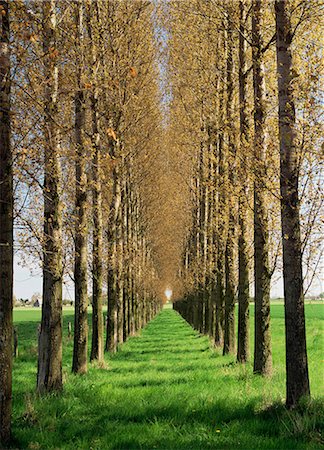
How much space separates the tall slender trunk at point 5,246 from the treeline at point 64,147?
0.01 metres

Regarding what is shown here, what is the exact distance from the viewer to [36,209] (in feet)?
34.2

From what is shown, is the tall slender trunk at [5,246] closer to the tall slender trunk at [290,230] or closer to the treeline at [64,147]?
the treeline at [64,147]

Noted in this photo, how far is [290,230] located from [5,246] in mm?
4220

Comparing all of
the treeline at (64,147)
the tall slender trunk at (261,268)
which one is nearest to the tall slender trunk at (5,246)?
the treeline at (64,147)

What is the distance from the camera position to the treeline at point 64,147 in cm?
673

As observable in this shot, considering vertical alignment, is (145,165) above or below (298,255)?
above

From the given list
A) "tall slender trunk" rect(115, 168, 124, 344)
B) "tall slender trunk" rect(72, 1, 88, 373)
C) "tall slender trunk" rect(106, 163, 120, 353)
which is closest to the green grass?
"tall slender trunk" rect(72, 1, 88, 373)

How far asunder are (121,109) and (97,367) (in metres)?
8.05

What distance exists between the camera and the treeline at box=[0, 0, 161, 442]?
6.73m

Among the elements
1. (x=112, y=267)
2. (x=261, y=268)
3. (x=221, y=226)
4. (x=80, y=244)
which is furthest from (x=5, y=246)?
(x=221, y=226)

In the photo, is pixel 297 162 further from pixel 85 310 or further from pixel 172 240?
pixel 172 240

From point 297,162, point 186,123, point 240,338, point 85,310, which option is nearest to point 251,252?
point 240,338

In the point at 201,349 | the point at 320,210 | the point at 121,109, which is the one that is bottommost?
the point at 201,349

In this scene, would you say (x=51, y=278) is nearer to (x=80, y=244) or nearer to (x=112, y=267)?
(x=80, y=244)
